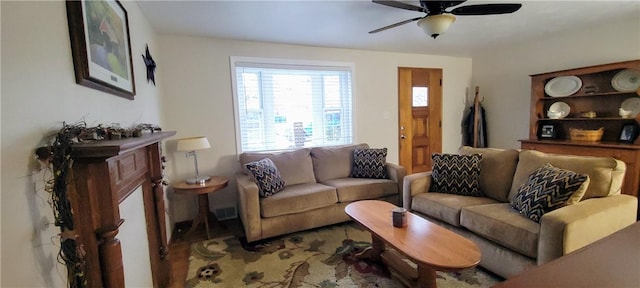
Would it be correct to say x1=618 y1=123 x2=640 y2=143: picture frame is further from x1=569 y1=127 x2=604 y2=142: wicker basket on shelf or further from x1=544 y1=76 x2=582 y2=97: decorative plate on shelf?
x1=544 y1=76 x2=582 y2=97: decorative plate on shelf

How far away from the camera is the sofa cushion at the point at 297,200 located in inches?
106

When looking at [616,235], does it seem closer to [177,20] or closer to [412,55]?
[177,20]

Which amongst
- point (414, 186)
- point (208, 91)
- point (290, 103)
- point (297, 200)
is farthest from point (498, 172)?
point (208, 91)

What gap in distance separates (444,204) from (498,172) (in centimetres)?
64

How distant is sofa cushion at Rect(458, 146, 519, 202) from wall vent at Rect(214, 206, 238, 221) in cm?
278

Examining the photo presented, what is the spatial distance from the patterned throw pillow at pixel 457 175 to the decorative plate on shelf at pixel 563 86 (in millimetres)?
2055

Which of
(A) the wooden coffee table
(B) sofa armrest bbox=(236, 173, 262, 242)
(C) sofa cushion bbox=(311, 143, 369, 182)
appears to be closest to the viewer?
(A) the wooden coffee table

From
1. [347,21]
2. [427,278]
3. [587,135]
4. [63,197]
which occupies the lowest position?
[427,278]

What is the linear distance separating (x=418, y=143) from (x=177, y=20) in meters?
3.88

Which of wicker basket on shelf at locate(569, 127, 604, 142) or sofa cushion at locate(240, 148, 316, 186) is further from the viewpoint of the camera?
wicker basket on shelf at locate(569, 127, 604, 142)

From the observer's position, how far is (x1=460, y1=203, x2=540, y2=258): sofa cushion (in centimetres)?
178

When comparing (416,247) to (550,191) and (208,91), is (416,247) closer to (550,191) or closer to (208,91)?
(550,191)

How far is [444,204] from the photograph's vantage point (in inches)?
94.6

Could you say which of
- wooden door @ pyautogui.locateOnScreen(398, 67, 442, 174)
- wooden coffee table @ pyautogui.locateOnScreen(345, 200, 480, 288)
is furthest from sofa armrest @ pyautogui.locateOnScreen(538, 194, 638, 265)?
wooden door @ pyautogui.locateOnScreen(398, 67, 442, 174)
